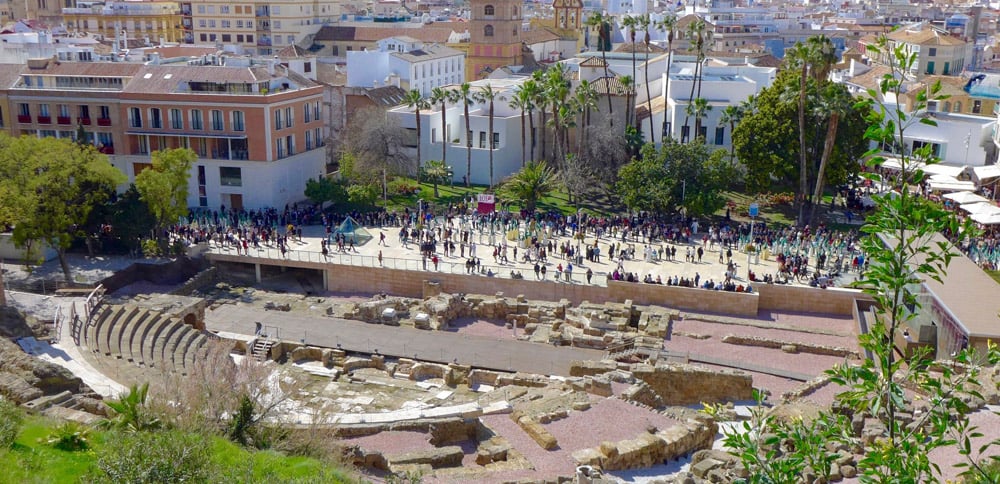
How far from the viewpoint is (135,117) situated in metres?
57.7

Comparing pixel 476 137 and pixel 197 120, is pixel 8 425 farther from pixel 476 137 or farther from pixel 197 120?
pixel 476 137

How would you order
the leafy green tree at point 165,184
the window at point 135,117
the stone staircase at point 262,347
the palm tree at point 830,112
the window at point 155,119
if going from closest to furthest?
the stone staircase at point 262,347
the leafy green tree at point 165,184
the palm tree at point 830,112
the window at point 155,119
the window at point 135,117

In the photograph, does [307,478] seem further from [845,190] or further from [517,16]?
[517,16]

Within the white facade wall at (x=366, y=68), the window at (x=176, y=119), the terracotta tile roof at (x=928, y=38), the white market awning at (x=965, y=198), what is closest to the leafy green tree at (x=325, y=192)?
the window at (x=176, y=119)

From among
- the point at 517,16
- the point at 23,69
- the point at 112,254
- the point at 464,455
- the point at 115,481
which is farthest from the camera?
the point at 517,16

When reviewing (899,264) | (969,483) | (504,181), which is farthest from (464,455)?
(504,181)

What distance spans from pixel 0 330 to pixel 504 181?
36.3m

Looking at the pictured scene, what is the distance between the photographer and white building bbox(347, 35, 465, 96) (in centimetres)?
8050

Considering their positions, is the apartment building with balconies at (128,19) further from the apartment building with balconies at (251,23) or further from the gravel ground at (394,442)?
the gravel ground at (394,442)

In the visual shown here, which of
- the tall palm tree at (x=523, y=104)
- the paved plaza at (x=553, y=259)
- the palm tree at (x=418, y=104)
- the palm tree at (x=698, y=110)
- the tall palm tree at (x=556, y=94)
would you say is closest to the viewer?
the paved plaza at (x=553, y=259)

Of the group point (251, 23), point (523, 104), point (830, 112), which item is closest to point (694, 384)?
point (830, 112)

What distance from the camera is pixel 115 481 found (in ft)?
51.7

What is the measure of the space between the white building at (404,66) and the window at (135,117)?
2486 cm

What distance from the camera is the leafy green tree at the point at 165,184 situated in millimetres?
47500
